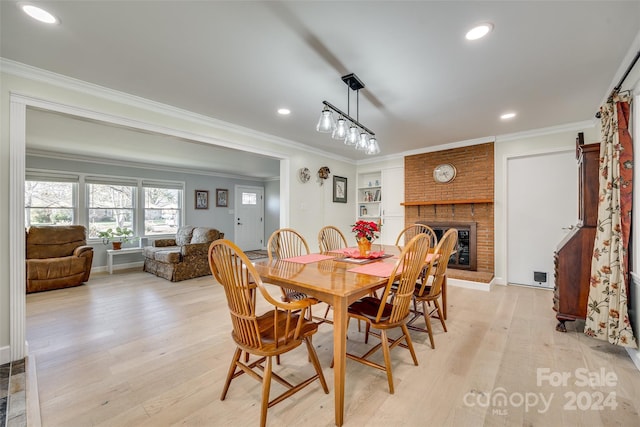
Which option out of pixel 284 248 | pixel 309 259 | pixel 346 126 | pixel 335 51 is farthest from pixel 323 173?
pixel 335 51

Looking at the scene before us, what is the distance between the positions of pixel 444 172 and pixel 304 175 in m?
2.47

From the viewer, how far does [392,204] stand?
557 centimetres

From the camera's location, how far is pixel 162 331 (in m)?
2.66

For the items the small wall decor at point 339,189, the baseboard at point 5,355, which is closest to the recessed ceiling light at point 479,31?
the small wall decor at point 339,189

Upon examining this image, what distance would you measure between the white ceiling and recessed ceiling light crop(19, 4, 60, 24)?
0.05 m

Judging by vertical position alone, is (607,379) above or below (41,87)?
below

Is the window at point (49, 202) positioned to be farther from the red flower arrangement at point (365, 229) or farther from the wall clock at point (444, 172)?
the wall clock at point (444, 172)

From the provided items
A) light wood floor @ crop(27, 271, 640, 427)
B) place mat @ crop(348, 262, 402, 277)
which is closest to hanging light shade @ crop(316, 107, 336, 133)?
place mat @ crop(348, 262, 402, 277)

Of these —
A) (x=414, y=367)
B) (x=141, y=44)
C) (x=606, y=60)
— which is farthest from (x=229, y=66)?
(x=606, y=60)

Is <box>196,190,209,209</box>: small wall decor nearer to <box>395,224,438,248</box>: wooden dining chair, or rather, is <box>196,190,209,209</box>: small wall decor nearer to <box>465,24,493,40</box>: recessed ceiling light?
<box>395,224,438,248</box>: wooden dining chair

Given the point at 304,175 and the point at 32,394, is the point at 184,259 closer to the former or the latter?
the point at 304,175

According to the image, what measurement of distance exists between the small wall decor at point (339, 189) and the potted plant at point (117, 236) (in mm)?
4421

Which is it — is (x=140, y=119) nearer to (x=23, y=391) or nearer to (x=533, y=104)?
(x=23, y=391)

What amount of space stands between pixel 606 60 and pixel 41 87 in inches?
182
